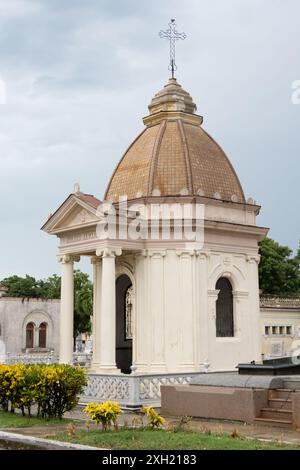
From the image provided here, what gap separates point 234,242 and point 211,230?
130 cm

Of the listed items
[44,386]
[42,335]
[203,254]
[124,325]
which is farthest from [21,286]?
[44,386]

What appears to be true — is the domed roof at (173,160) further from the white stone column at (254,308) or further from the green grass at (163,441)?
the green grass at (163,441)

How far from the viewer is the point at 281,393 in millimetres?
14094

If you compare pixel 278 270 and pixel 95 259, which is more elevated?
pixel 278 270

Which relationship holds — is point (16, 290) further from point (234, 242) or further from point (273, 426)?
point (273, 426)

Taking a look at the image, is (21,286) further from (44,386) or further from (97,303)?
(44,386)

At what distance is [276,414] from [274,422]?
269 mm

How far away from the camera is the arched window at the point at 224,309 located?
858 inches

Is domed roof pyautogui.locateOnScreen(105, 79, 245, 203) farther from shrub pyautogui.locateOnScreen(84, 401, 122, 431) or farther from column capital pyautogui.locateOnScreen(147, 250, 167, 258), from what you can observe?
shrub pyautogui.locateOnScreen(84, 401, 122, 431)

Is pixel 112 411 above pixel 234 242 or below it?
below

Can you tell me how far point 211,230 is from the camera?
21.3 metres

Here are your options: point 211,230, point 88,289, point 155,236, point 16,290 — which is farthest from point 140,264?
point 16,290

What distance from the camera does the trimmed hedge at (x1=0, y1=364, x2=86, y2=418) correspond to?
14.7 m

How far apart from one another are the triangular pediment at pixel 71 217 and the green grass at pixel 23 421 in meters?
6.90
